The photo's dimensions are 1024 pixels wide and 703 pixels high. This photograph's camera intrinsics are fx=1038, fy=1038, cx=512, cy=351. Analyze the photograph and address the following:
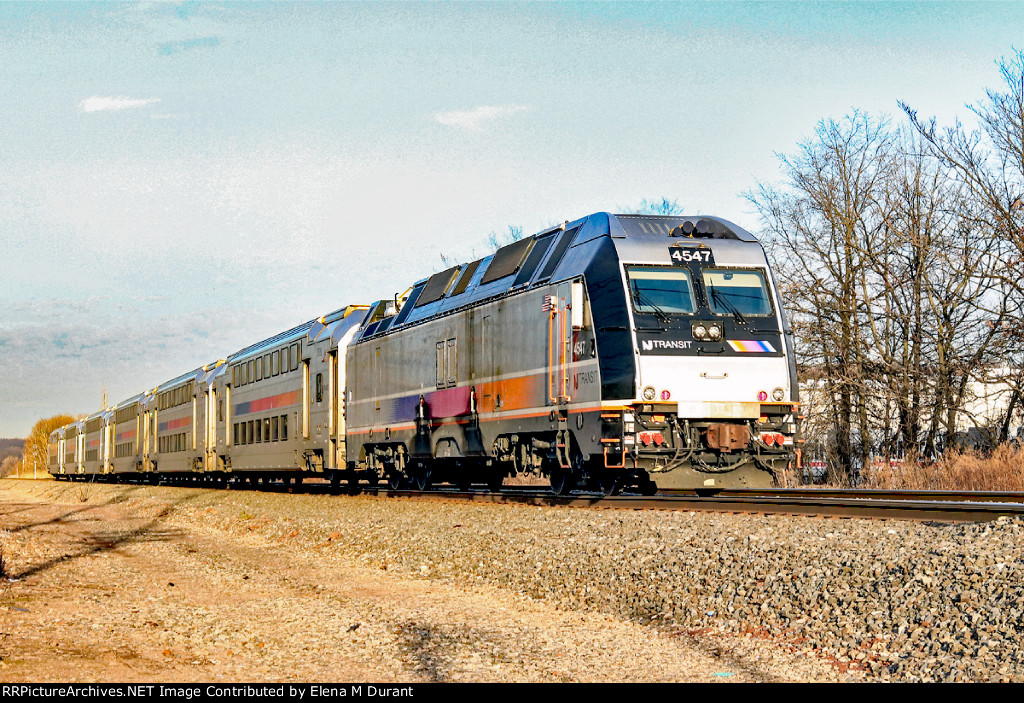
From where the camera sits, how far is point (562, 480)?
16750 mm

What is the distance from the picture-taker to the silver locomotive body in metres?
14.1

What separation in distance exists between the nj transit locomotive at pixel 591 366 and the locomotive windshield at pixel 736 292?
0.02 metres

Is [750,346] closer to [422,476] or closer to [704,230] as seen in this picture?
[704,230]

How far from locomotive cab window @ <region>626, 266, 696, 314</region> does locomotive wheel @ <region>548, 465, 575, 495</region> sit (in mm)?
3210

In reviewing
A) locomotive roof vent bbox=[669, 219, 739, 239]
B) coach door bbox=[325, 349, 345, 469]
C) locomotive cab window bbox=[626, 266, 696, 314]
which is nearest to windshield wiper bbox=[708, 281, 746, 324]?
locomotive cab window bbox=[626, 266, 696, 314]

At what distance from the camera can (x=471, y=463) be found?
18.9m

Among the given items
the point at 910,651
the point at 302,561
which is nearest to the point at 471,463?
the point at 302,561

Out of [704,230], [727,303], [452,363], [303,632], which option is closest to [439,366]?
[452,363]

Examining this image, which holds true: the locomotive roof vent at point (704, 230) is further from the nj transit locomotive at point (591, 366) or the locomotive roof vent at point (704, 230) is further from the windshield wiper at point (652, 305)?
the windshield wiper at point (652, 305)

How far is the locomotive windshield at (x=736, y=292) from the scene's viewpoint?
14.8 metres

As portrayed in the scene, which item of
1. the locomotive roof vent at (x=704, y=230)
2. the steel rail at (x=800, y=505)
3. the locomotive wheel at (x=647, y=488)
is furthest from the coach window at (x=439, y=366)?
the locomotive roof vent at (x=704, y=230)

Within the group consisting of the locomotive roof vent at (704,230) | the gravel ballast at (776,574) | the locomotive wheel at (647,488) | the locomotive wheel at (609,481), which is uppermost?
the locomotive roof vent at (704,230)

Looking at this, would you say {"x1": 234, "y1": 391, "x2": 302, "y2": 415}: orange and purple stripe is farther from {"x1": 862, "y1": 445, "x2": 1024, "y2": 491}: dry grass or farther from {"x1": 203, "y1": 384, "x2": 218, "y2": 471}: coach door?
{"x1": 862, "y1": 445, "x2": 1024, "y2": 491}: dry grass

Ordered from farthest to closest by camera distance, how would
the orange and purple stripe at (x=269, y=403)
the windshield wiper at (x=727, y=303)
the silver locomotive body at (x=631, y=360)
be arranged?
the orange and purple stripe at (x=269, y=403) < the windshield wiper at (x=727, y=303) < the silver locomotive body at (x=631, y=360)
